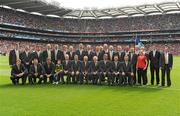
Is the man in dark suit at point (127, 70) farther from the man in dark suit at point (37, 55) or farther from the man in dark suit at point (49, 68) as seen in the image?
the man in dark suit at point (37, 55)

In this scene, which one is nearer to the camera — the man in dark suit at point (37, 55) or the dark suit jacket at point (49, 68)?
the dark suit jacket at point (49, 68)

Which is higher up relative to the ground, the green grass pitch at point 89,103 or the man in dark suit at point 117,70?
the man in dark suit at point 117,70

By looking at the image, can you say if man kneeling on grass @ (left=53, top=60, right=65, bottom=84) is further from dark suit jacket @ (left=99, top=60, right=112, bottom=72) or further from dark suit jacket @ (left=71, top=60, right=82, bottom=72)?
dark suit jacket @ (left=99, top=60, right=112, bottom=72)

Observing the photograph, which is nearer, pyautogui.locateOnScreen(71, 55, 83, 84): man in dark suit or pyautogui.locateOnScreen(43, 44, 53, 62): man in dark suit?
pyautogui.locateOnScreen(71, 55, 83, 84): man in dark suit

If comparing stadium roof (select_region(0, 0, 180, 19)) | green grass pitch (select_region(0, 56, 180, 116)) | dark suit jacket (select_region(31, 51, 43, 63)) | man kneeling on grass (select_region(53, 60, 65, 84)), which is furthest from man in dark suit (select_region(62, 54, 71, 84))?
stadium roof (select_region(0, 0, 180, 19))

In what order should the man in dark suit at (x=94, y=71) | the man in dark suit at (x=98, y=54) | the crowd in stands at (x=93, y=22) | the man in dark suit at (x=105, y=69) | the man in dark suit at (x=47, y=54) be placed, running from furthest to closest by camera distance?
the crowd in stands at (x=93, y=22)
the man in dark suit at (x=47, y=54)
the man in dark suit at (x=98, y=54)
the man in dark suit at (x=94, y=71)
the man in dark suit at (x=105, y=69)

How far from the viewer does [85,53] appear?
655 inches

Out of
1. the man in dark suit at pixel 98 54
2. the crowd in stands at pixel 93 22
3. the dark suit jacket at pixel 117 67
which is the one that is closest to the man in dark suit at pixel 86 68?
the man in dark suit at pixel 98 54

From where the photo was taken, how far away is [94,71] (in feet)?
52.4

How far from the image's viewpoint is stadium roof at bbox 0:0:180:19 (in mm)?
65750

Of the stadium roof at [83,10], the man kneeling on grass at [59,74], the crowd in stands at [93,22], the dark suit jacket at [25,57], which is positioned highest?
the stadium roof at [83,10]

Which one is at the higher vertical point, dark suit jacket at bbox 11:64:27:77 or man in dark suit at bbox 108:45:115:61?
man in dark suit at bbox 108:45:115:61

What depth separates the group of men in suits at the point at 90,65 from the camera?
15.4m

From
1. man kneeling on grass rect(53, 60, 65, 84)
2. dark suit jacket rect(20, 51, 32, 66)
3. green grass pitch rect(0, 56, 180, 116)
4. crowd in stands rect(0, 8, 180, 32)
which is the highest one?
crowd in stands rect(0, 8, 180, 32)
